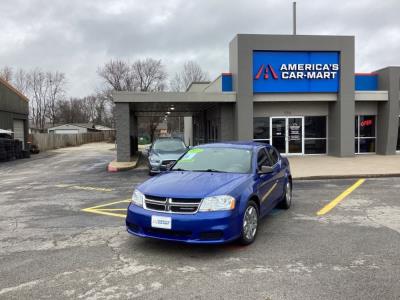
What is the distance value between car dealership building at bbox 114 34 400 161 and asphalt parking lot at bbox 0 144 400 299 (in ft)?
36.4

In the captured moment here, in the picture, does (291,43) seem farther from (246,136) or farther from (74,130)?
(74,130)

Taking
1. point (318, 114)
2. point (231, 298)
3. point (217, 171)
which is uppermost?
point (318, 114)

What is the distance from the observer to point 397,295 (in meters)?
3.93


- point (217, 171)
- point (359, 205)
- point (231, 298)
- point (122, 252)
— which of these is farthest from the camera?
point (359, 205)

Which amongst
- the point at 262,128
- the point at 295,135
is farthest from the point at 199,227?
the point at 295,135

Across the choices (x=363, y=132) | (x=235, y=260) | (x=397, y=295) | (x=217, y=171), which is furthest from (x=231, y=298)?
(x=363, y=132)

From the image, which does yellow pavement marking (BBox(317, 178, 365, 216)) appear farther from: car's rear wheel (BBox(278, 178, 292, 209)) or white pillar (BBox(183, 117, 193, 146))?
white pillar (BBox(183, 117, 193, 146))

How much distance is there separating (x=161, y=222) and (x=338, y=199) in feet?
18.7

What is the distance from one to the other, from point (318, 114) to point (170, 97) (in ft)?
26.6

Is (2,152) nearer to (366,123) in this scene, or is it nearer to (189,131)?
(189,131)

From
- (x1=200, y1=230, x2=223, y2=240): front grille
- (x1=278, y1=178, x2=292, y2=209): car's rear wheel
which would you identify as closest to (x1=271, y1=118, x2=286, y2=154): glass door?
(x1=278, y1=178, x2=292, y2=209): car's rear wheel

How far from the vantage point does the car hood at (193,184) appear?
526 centimetres

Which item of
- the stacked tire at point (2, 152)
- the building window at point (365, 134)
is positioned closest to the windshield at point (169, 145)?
the building window at point (365, 134)

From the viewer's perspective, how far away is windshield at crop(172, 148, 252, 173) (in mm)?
6387
